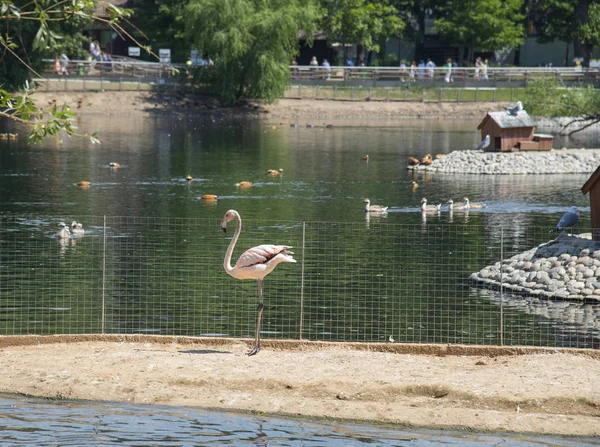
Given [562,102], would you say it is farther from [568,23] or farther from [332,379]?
[332,379]

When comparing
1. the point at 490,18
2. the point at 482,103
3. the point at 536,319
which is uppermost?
the point at 490,18

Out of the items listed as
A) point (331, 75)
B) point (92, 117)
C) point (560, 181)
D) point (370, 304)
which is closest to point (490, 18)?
point (331, 75)

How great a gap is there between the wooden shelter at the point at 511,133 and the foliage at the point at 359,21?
3868 centimetres

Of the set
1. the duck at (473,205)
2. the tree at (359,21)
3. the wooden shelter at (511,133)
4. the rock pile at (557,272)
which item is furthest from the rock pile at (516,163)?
the tree at (359,21)

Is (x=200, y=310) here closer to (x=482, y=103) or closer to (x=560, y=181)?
(x=560, y=181)

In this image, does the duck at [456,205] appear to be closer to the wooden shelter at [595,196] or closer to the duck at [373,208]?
the duck at [373,208]

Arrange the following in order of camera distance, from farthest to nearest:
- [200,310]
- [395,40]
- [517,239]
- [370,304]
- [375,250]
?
[395,40]
[517,239]
[375,250]
[370,304]
[200,310]

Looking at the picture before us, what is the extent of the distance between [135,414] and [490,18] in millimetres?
88107

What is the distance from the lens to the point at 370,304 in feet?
84.2

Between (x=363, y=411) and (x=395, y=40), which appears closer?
(x=363, y=411)

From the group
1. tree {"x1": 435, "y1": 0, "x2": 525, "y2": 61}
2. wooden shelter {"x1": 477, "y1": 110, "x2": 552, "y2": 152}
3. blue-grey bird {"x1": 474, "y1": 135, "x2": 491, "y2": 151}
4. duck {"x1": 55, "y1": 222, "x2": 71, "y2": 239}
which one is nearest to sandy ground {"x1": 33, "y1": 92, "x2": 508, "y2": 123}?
tree {"x1": 435, "y1": 0, "x2": 525, "y2": 61}

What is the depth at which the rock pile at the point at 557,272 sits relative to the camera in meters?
26.8

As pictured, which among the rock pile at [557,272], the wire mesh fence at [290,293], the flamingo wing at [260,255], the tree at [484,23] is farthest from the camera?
the tree at [484,23]

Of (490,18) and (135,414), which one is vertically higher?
(490,18)
